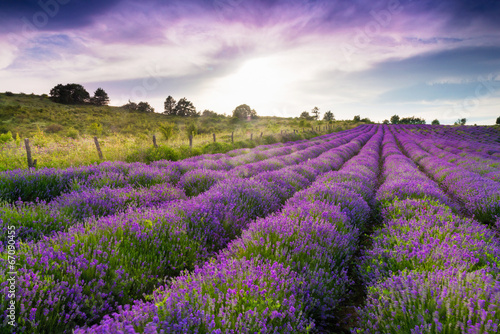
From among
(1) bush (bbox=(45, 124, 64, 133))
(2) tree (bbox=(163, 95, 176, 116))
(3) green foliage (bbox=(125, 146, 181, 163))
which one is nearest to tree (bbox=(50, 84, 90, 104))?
(2) tree (bbox=(163, 95, 176, 116))

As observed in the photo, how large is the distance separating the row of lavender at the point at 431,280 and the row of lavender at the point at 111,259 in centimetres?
176

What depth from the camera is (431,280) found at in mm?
1732

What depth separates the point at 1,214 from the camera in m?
2.72

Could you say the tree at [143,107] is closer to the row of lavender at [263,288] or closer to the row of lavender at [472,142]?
the row of lavender at [472,142]

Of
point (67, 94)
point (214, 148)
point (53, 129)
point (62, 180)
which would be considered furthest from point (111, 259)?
Answer: point (67, 94)

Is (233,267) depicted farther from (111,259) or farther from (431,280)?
(431,280)

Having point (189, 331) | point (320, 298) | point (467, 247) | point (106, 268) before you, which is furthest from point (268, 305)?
point (467, 247)

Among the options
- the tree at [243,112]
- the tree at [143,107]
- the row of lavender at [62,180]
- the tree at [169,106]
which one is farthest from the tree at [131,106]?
the row of lavender at [62,180]

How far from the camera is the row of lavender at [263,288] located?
4.67 feet

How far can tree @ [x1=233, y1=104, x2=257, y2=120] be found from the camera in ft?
238

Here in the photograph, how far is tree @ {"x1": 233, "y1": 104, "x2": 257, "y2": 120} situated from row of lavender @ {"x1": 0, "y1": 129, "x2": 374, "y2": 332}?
6887cm

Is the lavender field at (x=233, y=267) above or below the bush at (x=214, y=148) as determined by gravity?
below

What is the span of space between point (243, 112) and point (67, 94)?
44.5 m

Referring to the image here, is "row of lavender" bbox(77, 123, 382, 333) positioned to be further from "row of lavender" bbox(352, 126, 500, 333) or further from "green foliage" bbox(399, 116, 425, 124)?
"green foliage" bbox(399, 116, 425, 124)
